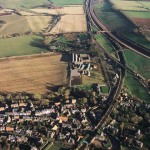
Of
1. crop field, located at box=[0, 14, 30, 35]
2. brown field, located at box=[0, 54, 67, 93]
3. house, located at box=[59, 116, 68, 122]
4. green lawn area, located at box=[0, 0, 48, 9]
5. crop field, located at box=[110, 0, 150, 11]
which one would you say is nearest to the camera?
house, located at box=[59, 116, 68, 122]

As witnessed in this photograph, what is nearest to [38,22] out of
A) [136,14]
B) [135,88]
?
[136,14]

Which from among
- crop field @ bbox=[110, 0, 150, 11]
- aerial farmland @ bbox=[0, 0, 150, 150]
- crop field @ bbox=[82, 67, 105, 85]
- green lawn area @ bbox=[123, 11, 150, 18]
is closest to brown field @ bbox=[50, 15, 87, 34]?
aerial farmland @ bbox=[0, 0, 150, 150]

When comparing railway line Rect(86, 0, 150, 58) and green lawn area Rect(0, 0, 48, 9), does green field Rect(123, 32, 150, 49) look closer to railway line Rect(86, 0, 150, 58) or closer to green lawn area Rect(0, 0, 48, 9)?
railway line Rect(86, 0, 150, 58)

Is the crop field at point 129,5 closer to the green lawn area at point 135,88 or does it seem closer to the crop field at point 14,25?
the crop field at point 14,25

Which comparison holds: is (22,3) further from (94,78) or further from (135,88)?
(135,88)

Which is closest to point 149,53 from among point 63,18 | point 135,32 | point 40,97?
point 135,32

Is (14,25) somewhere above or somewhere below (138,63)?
above

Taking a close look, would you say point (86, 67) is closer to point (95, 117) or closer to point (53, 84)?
point (53, 84)
